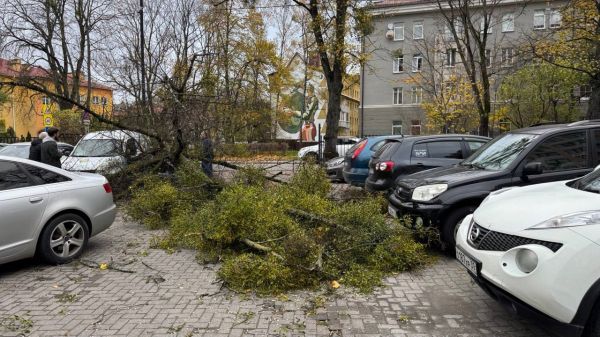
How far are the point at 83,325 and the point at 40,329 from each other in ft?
1.17

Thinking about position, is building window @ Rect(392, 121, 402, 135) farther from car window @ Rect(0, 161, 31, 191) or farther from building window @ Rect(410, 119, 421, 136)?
car window @ Rect(0, 161, 31, 191)

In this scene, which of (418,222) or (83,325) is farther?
(418,222)

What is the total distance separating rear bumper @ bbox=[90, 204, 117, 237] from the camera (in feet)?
20.2

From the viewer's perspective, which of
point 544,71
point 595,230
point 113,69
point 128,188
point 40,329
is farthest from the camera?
point 544,71

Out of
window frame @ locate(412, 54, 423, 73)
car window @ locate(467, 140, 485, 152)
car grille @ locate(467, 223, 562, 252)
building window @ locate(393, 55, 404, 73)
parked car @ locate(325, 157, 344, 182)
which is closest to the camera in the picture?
car grille @ locate(467, 223, 562, 252)

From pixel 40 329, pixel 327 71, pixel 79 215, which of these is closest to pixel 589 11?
pixel 327 71

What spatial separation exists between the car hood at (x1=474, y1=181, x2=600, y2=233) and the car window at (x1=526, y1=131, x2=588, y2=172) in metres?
1.84

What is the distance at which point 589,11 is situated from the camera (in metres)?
13.8

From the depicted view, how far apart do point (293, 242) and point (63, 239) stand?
3031 millimetres

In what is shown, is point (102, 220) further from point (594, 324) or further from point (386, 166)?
point (594, 324)

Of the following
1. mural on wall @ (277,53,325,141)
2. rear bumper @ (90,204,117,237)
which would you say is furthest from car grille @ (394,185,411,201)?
mural on wall @ (277,53,325,141)

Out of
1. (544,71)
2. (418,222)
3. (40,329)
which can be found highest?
(544,71)

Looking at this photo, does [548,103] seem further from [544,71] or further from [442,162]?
[442,162]

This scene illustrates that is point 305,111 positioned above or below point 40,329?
above
